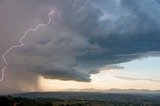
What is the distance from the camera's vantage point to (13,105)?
646ft

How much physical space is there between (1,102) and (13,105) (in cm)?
1043

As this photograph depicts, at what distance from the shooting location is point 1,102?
18812 centimetres
